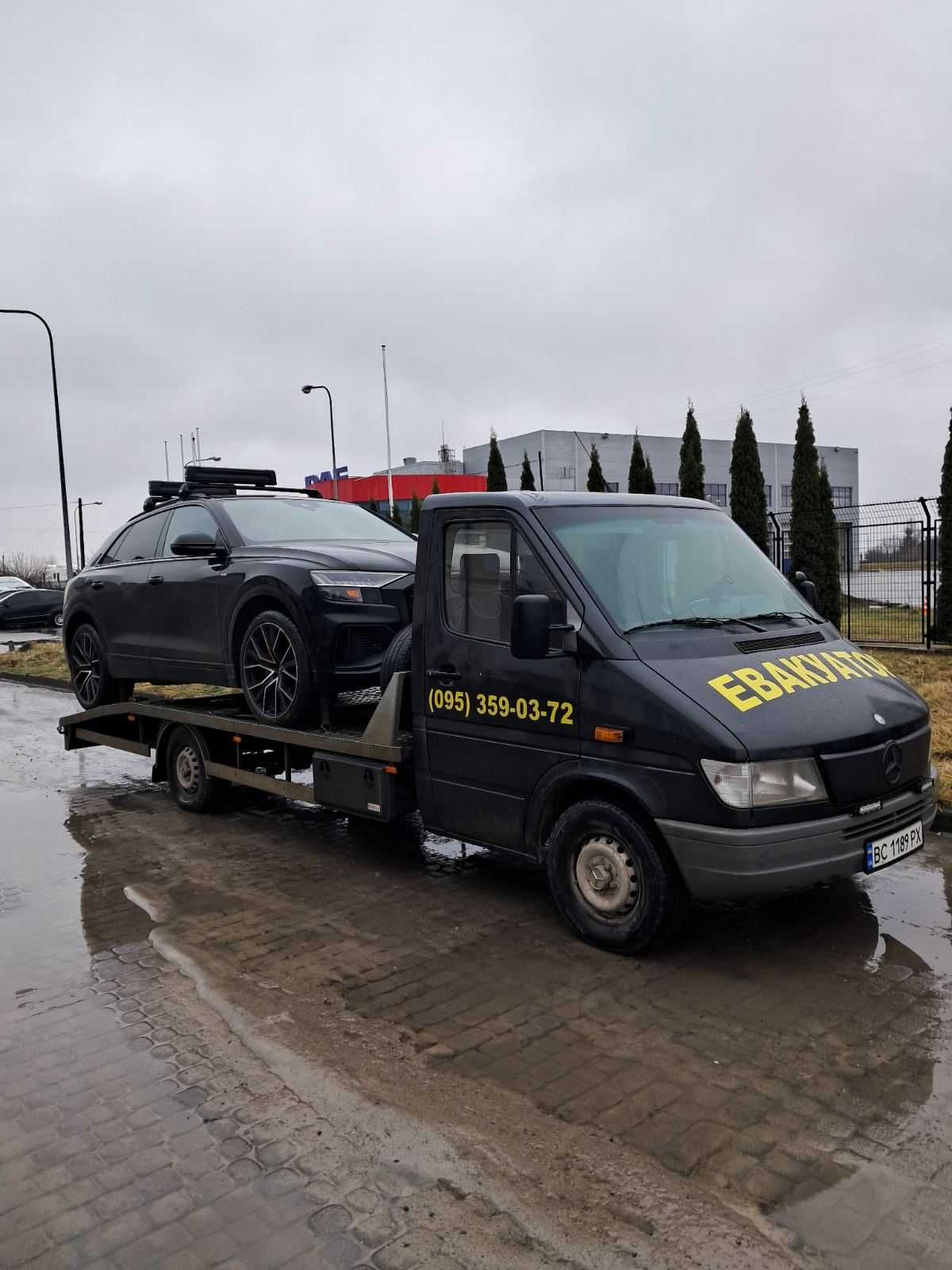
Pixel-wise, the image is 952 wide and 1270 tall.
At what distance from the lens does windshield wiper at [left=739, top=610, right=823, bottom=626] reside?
518 centimetres

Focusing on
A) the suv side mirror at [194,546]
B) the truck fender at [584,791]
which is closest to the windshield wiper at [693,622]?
the truck fender at [584,791]

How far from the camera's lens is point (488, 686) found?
17.2 ft

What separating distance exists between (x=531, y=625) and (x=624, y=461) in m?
54.6

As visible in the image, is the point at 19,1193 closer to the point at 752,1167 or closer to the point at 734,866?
the point at 752,1167

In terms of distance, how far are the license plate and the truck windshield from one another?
1.25 m

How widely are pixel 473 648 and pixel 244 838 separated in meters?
2.90

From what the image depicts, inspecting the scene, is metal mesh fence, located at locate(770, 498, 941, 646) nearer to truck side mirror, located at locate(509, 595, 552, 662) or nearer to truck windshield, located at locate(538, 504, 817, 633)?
truck windshield, located at locate(538, 504, 817, 633)

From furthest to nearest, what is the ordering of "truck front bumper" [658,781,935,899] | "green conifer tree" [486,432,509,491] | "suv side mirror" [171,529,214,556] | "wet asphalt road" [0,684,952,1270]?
"green conifer tree" [486,432,509,491] → "suv side mirror" [171,529,214,556] → "truck front bumper" [658,781,935,899] → "wet asphalt road" [0,684,952,1270]

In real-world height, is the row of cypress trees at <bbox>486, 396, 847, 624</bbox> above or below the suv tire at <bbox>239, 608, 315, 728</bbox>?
above

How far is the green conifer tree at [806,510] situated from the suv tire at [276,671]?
14514mm

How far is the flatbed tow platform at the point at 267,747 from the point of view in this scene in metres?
5.75

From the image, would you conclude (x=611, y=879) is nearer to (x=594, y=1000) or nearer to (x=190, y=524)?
(x=594, y=1000)

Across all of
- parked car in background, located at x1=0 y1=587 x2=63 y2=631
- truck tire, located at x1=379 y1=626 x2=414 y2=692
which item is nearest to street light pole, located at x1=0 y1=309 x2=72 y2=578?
parked car in background, located at x1=0 y1=587 x2=63 y2=631

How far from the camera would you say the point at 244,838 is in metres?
7.27
